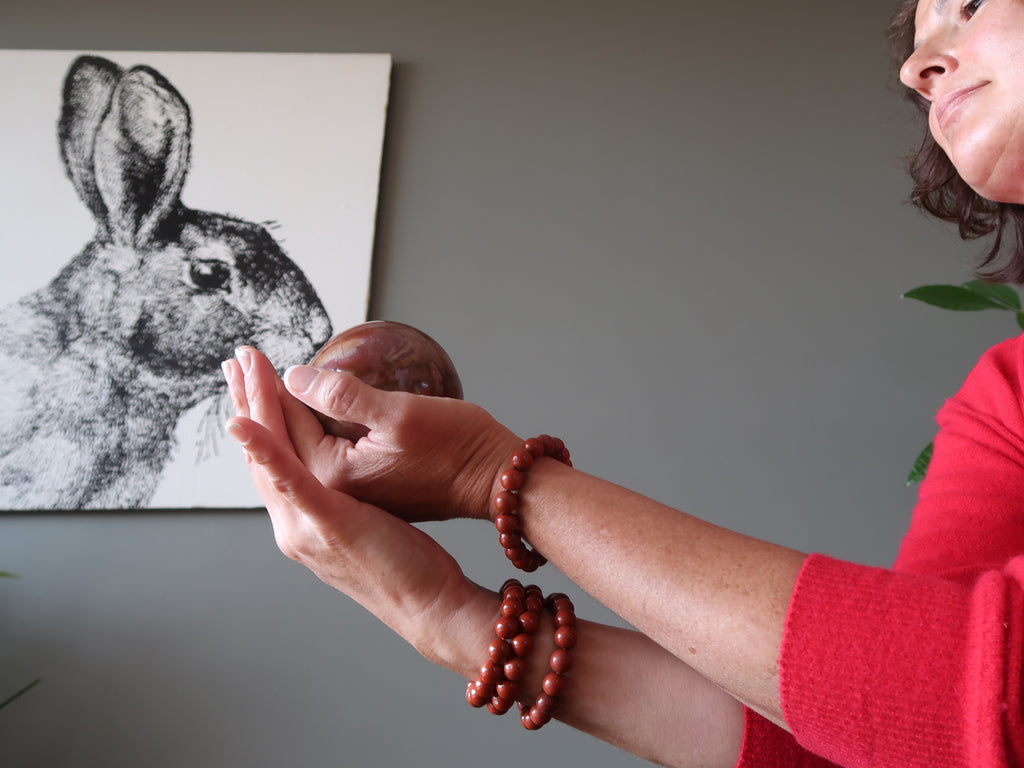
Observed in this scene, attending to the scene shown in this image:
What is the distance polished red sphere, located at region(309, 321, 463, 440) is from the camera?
29.3 inches

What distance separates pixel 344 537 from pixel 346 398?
119 millimetres

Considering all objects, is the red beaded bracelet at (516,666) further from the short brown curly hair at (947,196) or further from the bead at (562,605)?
the short brown curly hair at (947,196)

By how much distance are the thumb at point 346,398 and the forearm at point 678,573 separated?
137mm

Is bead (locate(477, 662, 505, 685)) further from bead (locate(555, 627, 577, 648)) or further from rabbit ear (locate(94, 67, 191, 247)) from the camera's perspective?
rabbit ear (locate(94, 67, 191, 247))

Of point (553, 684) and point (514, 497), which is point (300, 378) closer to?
point (514, 497)

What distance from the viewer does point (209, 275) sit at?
76.8 inches

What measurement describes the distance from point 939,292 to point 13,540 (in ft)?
6.68

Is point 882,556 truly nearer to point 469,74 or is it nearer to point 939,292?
point 939,292

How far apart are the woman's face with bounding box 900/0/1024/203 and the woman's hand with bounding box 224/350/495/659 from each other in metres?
0.66

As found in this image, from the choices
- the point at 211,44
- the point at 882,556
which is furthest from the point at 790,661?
the point at 211,44

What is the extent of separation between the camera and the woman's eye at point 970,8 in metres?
0.84

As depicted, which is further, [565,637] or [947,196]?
[947,196]

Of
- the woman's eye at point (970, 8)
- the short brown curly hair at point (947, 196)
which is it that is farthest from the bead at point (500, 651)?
the short brown curly hair at point (947, 196)

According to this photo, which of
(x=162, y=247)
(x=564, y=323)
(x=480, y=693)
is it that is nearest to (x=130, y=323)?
(x=162, y=247)
